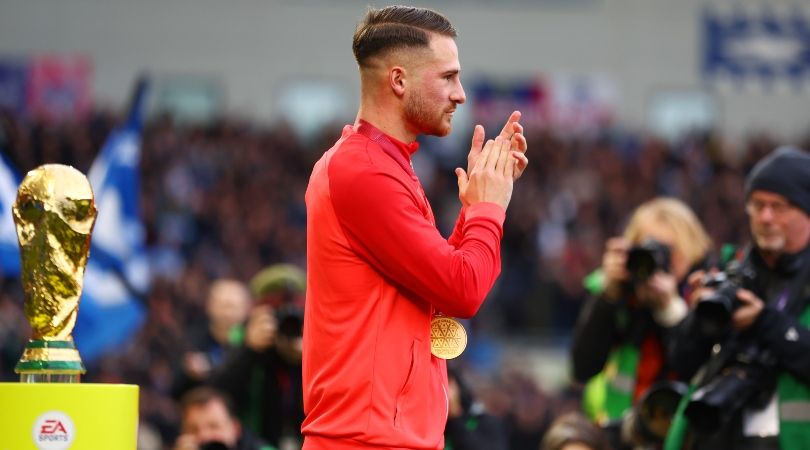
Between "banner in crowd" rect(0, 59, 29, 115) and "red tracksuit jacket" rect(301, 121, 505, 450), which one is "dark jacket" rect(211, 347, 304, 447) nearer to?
"red tracksuit jacket" rect(301, 121, 505, 450)

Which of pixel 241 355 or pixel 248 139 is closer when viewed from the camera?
pixel 241 355

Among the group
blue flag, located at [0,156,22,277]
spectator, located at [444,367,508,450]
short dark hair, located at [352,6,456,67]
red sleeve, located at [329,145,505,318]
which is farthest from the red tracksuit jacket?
blue flag, located at [0,156,22,277]

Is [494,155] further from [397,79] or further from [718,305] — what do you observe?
[718,305]

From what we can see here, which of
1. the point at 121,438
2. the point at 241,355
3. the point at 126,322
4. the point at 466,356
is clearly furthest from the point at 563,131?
the point at 121,438

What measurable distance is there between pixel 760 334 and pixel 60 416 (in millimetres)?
2516

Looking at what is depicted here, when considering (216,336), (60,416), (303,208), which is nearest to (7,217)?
(216,336)

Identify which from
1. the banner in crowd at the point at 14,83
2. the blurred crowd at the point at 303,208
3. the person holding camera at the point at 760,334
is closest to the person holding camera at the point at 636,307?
the person holding camera at the point at 760,334

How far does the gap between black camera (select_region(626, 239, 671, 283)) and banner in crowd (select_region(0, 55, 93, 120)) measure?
17.1 m

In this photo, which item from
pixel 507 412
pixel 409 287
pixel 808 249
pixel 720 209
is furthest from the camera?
pixel 720 209

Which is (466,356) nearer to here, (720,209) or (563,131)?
(720,209)

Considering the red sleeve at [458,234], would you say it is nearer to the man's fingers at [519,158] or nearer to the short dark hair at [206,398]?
the man's fingers at [519,158]

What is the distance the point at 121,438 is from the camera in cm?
387

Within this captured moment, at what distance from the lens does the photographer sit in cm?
682

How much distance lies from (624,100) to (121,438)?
21.7 metres
